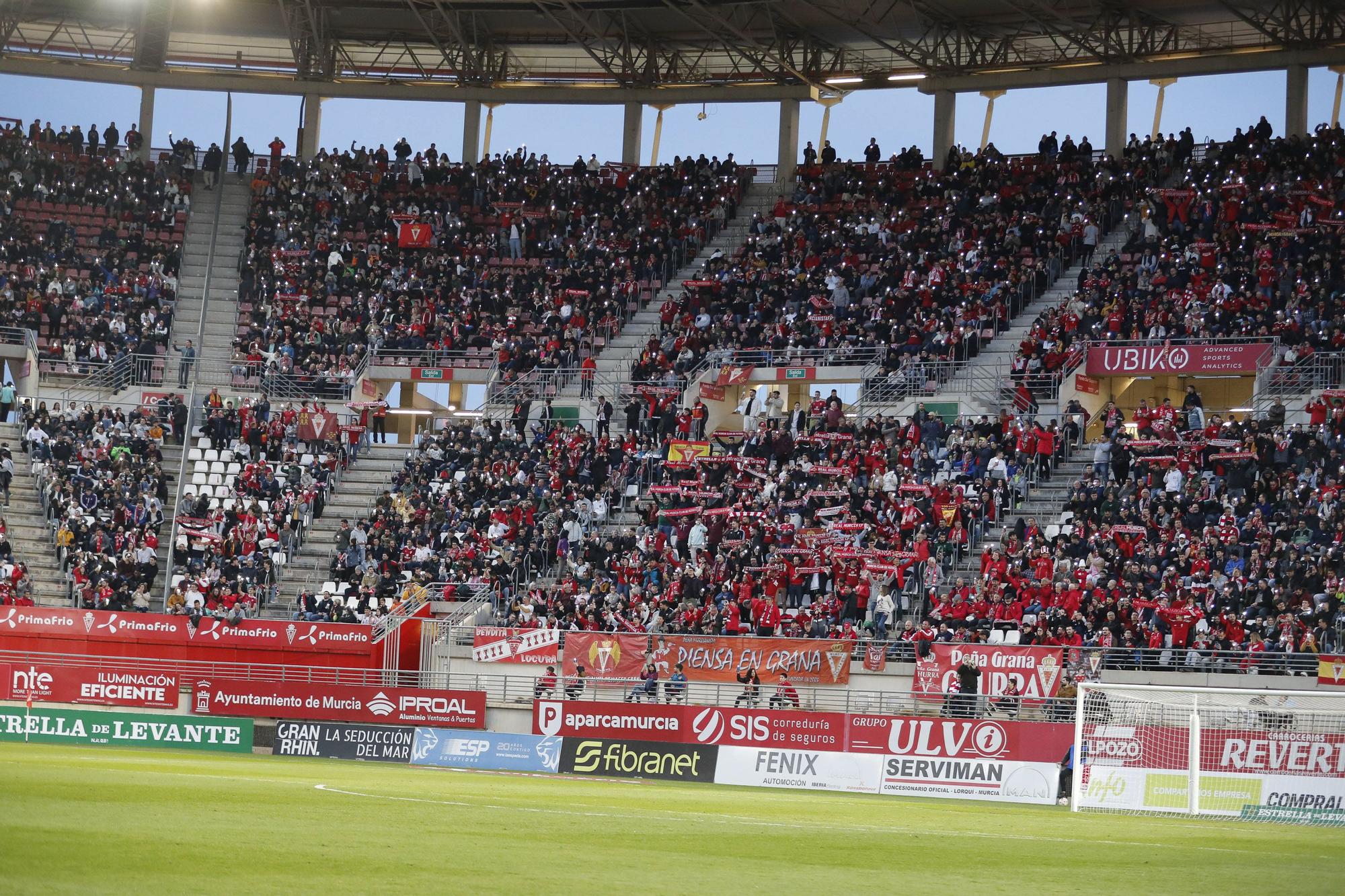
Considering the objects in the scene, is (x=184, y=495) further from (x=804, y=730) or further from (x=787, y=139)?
(x=787, y=139)

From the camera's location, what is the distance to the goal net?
70.3 feet

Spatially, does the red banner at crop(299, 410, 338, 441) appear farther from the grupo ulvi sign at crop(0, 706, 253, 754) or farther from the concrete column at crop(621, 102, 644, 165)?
the concrete column at crop(621, 102, 644, 165)

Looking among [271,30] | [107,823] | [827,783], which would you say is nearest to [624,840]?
[107,823]

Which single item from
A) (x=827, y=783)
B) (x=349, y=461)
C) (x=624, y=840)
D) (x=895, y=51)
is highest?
(x=895, y=51)

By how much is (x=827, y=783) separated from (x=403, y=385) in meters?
26.6

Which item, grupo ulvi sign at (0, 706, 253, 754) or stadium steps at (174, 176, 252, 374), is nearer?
grupo ulvi sign at (0, 706, 253, 754)

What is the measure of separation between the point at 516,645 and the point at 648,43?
1005 inches

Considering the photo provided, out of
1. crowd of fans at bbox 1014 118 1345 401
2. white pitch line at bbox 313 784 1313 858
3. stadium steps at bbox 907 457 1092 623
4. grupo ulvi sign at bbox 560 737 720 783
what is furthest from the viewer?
crowd of fans at bbox 1014 118 1345 401

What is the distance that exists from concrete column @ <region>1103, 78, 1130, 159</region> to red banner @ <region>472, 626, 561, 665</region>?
25.1 m

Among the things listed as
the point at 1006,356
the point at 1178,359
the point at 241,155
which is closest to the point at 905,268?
the point at 1006,356

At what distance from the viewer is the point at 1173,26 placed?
158 ft

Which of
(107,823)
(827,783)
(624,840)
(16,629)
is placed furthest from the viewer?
(16,629)

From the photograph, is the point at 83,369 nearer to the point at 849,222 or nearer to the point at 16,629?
the point at 16,629

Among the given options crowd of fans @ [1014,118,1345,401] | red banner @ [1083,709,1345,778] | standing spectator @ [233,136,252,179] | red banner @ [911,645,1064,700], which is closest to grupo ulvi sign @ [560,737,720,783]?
red banner @ [911,645,1064,700]
